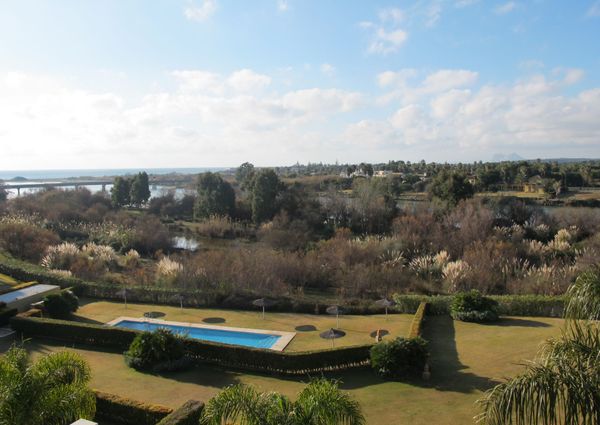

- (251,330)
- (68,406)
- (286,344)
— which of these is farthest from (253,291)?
(68,406)

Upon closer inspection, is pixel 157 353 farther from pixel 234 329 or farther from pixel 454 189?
pixel 454 189

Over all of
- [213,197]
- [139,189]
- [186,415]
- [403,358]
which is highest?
[139,189]

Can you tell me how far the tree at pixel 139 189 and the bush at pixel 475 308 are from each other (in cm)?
4896

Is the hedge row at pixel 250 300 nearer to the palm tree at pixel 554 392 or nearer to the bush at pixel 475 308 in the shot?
the bush at pixel 475 308

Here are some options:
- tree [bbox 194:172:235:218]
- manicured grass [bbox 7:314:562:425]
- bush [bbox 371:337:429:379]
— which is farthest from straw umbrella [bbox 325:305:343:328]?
tree [bbox 194:172:235:218]

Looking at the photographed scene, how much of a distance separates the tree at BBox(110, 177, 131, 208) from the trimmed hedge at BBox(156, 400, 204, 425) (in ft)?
175

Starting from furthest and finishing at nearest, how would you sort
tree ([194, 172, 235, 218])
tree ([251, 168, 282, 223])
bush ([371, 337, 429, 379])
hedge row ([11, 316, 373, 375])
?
tree ([194, 172, 235, 218]) → tree ([251, 168, 282, 223]) → hedge row ([11, 316, 373, 375]) → bush ([371, 337, 429, 379])

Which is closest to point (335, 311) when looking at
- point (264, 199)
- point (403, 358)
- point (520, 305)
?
point (403, 358)

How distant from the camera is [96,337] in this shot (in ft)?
54.4

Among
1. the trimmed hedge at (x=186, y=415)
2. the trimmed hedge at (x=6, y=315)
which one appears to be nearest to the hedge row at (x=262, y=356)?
the trimmed hedge at (x=186, y=415)

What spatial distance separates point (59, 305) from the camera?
1936cm

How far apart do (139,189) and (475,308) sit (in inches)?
1951

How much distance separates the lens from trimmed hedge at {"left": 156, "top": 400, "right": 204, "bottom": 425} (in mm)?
8898

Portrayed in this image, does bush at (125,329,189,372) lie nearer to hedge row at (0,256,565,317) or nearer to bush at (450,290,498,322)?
hedge row at (0,256,565,317)
